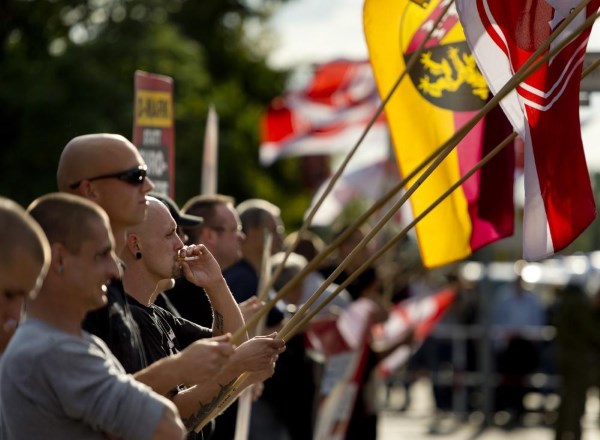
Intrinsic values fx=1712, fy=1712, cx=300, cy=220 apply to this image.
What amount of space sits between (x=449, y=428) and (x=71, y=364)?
60.1ft

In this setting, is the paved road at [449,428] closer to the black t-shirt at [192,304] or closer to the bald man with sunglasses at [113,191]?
the black t-shirt at [192,304]

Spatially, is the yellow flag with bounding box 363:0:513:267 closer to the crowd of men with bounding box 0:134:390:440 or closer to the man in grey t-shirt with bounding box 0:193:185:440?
the crowd of men with bounding box 0:134:390:440

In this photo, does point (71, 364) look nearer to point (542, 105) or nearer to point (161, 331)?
point (161, 331)

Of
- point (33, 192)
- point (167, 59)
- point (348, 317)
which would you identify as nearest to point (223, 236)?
point (348, 317)

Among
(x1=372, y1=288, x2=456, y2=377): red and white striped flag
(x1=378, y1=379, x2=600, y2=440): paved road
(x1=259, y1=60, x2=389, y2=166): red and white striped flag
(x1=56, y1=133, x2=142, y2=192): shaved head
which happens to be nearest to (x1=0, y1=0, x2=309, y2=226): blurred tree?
(x1=259, y1=60, x2=389, y2=166): red and white striped flag

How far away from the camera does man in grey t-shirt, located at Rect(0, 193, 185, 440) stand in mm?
4156

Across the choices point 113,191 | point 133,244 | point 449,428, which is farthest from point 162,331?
point 449,428

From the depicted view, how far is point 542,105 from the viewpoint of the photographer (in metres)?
7.30

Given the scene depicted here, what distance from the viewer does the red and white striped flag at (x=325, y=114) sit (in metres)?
22.5

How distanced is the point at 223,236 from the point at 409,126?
3.63 feet

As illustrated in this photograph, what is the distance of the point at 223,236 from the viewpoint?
8.41 m

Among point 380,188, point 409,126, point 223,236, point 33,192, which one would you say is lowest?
point 33,192

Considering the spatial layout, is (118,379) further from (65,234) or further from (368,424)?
(368,424)

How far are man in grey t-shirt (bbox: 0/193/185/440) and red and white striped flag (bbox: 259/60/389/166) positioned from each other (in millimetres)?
17428
